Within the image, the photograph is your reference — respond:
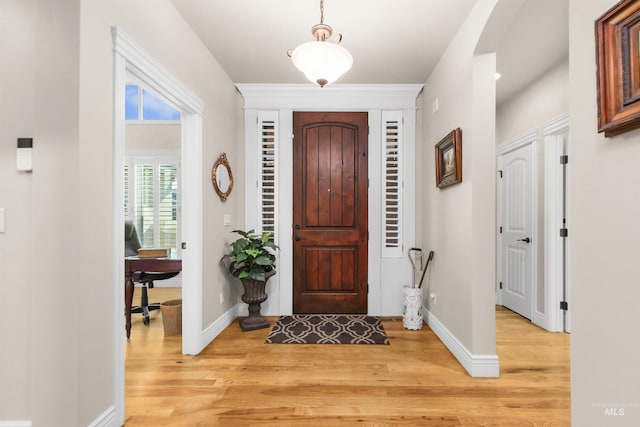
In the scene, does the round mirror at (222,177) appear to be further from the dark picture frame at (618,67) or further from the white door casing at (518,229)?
the white door casing at (518,229)

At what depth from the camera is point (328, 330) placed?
340 cm

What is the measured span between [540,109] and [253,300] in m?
3.72

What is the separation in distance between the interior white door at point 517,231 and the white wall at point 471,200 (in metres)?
1.38

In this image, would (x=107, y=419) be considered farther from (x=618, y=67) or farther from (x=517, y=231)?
(x=517, y=231)

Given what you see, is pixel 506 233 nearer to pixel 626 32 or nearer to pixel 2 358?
pixel 626 32

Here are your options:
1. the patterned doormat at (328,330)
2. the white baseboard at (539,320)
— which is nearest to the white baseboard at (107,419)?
the patterned doormat at (328,330)

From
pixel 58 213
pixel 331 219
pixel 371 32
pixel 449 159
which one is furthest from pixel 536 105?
pixel 58 213

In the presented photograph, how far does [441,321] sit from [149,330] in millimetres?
2968

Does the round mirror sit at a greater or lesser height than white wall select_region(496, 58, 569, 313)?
lesser

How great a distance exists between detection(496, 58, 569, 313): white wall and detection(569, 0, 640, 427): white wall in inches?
94.5

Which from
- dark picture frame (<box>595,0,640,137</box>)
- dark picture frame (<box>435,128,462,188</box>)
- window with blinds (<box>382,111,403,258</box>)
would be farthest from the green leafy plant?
dark picture frame (<box>595,0,640,137</box>)

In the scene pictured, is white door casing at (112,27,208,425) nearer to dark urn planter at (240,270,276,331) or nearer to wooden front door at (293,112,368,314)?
dark urn planter at (240,270,276,331)

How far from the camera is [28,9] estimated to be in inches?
64.9

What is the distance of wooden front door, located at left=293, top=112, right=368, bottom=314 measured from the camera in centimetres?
398
